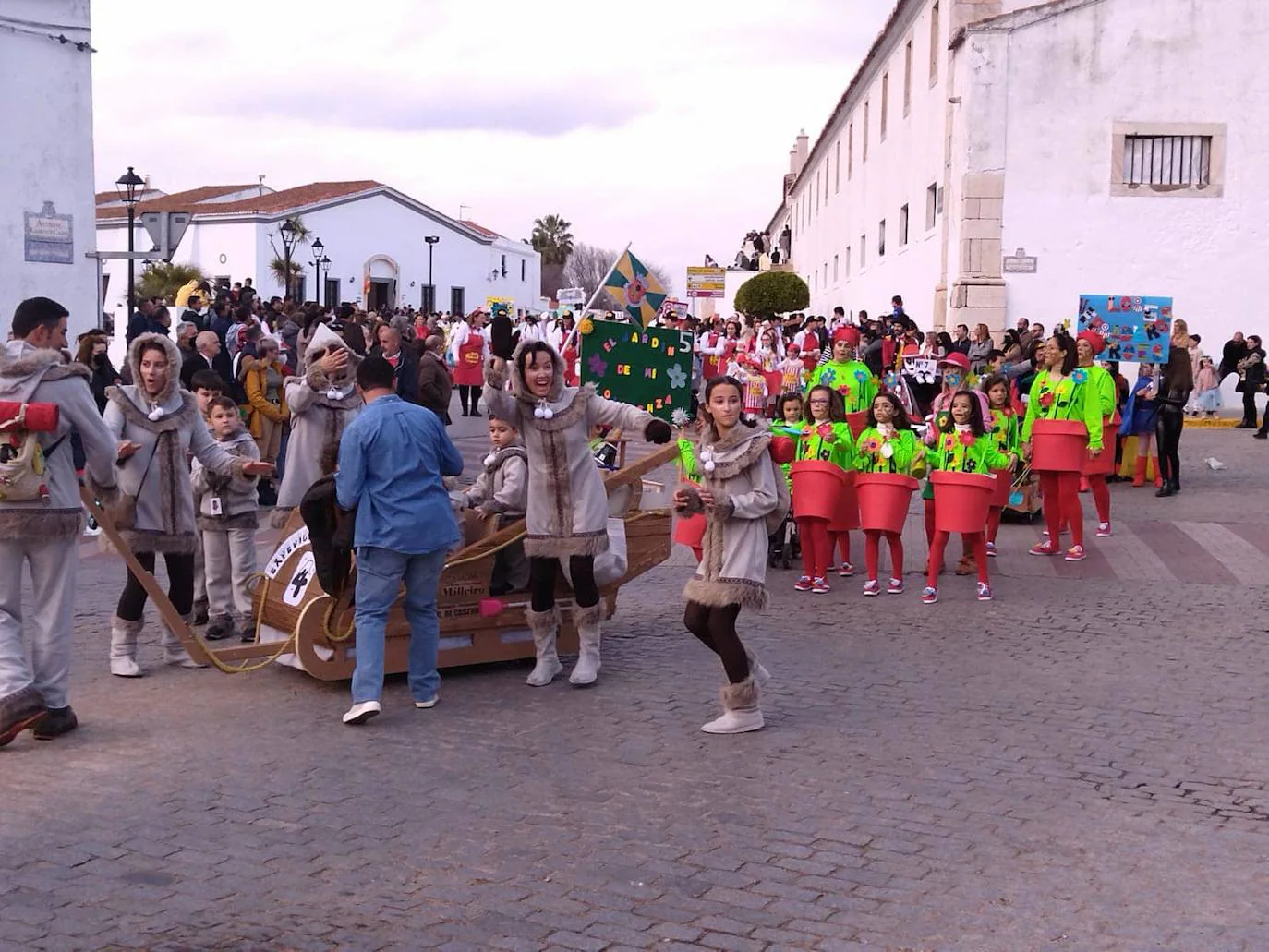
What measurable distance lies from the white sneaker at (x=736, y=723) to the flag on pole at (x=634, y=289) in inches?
187

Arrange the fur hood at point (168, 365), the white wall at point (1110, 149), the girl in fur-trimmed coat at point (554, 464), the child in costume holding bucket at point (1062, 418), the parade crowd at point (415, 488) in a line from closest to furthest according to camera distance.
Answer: the parade crowd at point (415, 488) → the girl in fur-trimmed coat at point (554, 464) → the fur hood at point (168, 365) → the child in costume holding bucket at point (1062, 418) → the white wall at point (1110, 149)

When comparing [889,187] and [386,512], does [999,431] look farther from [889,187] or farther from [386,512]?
[889,187]

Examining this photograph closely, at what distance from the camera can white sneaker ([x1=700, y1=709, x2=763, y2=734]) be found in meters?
6.52

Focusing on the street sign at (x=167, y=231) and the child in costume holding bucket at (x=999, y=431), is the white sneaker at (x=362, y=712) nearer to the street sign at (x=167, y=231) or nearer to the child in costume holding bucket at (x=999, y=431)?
the child in costume holding bucket at (x=999, y=431)

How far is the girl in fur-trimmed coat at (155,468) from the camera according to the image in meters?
7.46

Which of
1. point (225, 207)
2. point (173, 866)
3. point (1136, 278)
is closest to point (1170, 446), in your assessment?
point (1136, 278)

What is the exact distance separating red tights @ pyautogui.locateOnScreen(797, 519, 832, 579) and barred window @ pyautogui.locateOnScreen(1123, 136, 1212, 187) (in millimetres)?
17411

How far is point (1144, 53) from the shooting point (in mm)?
24797

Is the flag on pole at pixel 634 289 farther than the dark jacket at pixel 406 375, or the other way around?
the dark jacket at pixel 406 375

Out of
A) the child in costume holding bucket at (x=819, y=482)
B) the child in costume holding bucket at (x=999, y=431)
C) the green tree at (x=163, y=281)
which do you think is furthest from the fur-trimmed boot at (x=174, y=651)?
the green tree at (x=163, y=281)

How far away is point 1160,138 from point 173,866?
79.4ft

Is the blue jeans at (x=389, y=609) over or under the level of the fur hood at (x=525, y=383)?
under

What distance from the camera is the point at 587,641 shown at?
7.45m

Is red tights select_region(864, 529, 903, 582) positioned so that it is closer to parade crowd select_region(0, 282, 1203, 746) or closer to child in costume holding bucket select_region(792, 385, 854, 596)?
→ parade crowd select_region(0, 282, 1203, 746)
